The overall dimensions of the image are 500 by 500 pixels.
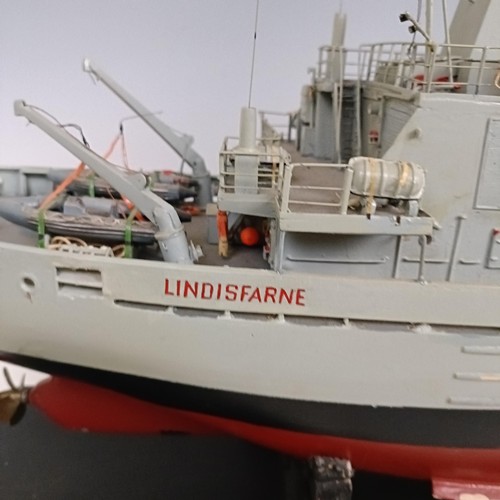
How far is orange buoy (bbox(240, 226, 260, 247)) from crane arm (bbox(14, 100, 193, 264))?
77cm

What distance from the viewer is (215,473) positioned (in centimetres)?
634

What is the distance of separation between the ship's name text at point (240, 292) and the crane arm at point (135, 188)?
12.9 inches

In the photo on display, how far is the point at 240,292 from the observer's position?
4969mm

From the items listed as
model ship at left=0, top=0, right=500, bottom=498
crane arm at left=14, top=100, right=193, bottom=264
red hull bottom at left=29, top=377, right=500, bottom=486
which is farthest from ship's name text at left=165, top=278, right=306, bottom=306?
red hull bottom at left=29, top=377, right=500, bottom=486

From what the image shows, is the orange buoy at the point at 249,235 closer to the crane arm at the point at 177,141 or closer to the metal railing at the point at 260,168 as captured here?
the metal railing at the point at 260,168

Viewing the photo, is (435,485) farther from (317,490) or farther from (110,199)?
(110,199)

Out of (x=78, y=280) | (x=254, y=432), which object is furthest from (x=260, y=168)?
(x=254, y=432)

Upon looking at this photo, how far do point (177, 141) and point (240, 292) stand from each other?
9.67ft

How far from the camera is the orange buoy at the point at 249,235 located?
5820mm

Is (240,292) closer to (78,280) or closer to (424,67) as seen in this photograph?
(78,280)

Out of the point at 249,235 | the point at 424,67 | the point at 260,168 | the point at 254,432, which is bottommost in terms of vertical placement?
the point at 254,432

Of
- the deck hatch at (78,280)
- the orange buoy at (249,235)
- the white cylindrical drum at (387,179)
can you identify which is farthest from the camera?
the orange buoy at (249,235)

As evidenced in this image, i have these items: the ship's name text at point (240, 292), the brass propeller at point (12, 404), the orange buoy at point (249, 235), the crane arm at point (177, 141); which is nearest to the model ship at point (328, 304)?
the ship's name text at point (240, 292)

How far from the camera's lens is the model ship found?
195 inches
